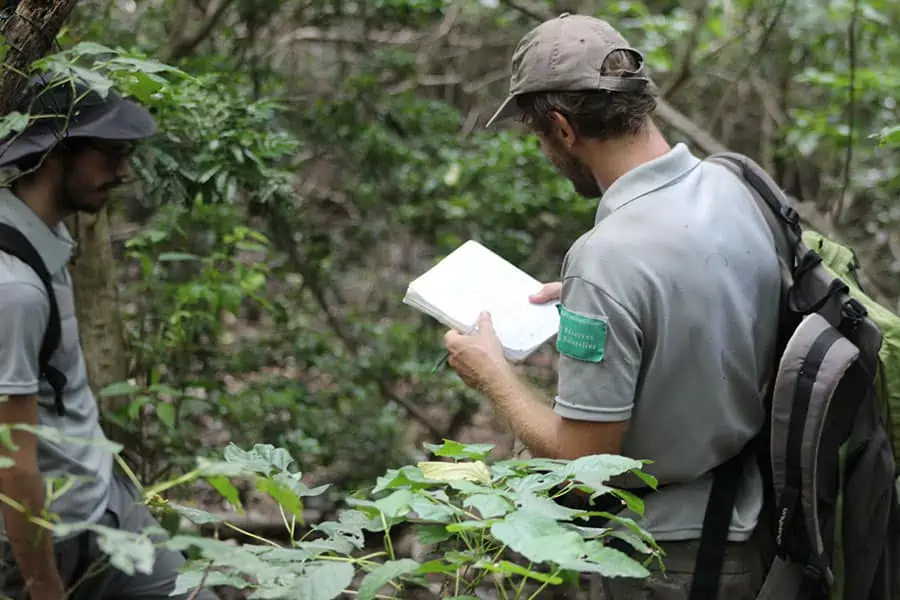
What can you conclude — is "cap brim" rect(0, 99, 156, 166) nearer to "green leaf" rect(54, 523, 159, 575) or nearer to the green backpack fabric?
"green leaf" rect(54, 523, 159, 575)

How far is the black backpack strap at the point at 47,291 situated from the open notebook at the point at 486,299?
863 millimetres

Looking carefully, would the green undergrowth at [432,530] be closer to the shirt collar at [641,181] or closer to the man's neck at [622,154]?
the shirt collar at [641,181]

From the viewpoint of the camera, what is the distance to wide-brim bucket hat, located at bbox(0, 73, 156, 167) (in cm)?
221

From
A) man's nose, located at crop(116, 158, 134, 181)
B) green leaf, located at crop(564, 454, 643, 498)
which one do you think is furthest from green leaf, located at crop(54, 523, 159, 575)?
man's nose, located at crop(116, 158, 134, 181)

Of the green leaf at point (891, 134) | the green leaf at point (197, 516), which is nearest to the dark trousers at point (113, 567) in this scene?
the green leaf at point (197, 516)

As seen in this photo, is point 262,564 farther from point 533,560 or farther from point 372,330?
point 372,330

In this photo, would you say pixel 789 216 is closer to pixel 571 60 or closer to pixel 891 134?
pixel 891 134

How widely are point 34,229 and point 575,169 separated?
1.37 metres

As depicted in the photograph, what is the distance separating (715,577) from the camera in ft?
6.82

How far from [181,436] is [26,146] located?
6.12ft

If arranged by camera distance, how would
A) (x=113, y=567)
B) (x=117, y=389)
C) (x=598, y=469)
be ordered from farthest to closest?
(x=117, y=389) < (x=113, y=567) < (x=598, y=469)

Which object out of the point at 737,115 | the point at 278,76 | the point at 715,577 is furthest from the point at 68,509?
the point at 737,115

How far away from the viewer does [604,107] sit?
212 cm

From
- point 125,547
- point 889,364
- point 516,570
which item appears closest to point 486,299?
point 889,364
